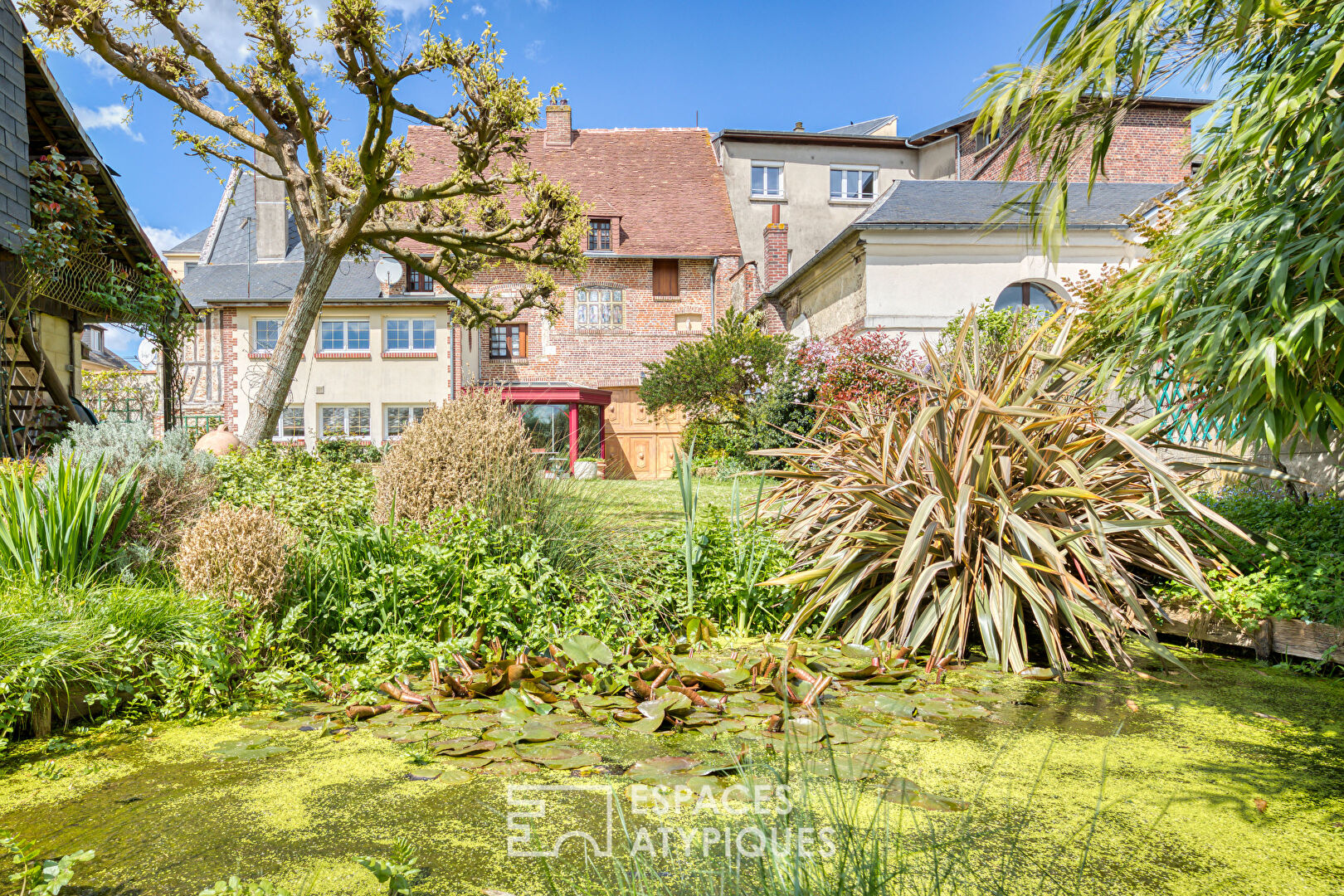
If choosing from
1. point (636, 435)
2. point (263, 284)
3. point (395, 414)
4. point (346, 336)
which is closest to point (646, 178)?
point (636, 435)

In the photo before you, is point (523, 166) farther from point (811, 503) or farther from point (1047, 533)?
point (1047, 533)

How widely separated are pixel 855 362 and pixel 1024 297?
4.05 metres

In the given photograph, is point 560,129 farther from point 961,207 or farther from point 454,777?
point 454,777

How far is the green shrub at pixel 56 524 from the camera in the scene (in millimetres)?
3203

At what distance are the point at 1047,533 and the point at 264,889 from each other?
2.94m

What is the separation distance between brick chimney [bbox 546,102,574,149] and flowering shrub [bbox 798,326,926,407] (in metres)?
14.3

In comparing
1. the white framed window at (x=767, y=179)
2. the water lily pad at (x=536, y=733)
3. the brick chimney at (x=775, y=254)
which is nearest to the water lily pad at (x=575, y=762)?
the water lily pad at (x=536, y=733)

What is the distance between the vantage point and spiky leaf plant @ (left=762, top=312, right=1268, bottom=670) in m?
3.21

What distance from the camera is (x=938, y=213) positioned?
1450cm

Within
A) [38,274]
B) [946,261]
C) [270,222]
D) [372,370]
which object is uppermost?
[270,222]

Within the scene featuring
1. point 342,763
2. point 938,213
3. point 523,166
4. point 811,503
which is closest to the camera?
point 342,763

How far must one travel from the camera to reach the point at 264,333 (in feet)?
68.2

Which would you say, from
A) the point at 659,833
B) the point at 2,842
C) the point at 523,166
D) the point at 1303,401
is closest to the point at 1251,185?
the point at 1303,401

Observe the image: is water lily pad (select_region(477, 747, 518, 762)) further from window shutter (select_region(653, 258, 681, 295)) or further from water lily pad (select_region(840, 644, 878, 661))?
window shutter (select_region(653, 258, 681, 295))
